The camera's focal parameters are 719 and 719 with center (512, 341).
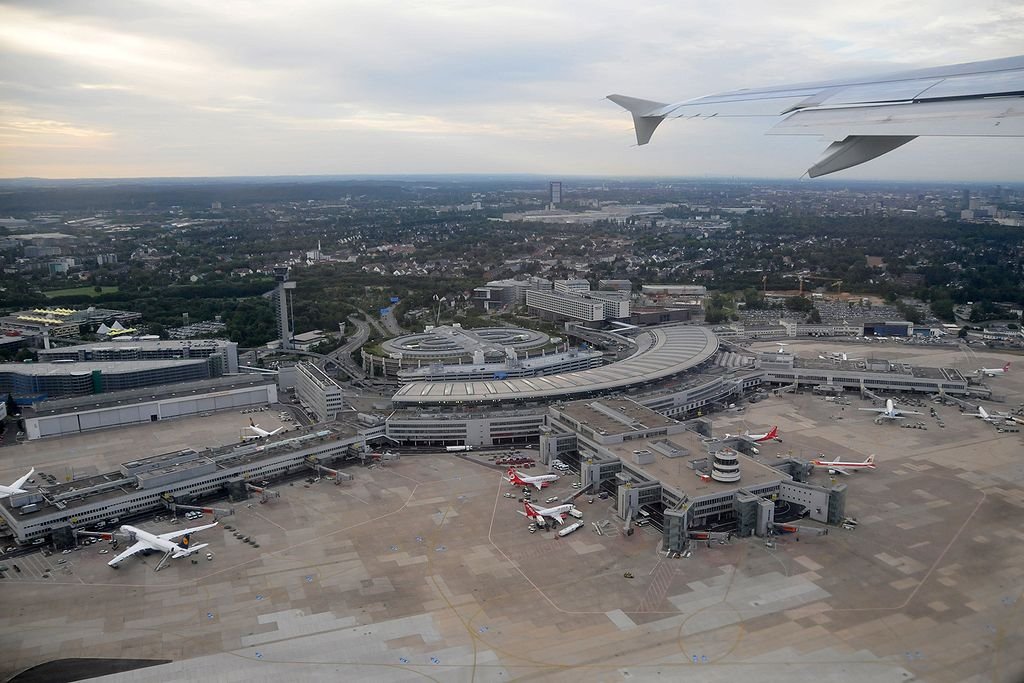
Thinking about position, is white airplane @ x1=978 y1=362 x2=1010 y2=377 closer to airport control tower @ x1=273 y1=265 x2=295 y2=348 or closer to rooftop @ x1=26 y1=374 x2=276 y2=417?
rooftop @ x1=26 y1=374 x2=276 y2=417

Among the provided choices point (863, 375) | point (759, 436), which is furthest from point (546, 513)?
point (863, 375)

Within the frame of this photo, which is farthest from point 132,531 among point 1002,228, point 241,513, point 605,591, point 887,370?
point 1002,228

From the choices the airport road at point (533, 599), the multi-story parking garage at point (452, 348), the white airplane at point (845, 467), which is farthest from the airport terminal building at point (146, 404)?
the white airplane at point (845, 467)

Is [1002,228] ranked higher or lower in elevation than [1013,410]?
higher

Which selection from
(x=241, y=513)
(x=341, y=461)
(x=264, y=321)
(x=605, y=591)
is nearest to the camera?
(x=605, y=591)

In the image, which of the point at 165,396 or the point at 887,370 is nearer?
the point at 165,396

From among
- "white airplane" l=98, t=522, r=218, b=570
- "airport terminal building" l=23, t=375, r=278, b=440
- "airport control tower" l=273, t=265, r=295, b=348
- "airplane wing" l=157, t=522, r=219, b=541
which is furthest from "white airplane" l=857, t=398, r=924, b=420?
"airport control tower" l=273, t=265, r=295, b=348

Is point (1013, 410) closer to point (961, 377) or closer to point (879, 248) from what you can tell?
point (961, 377)
